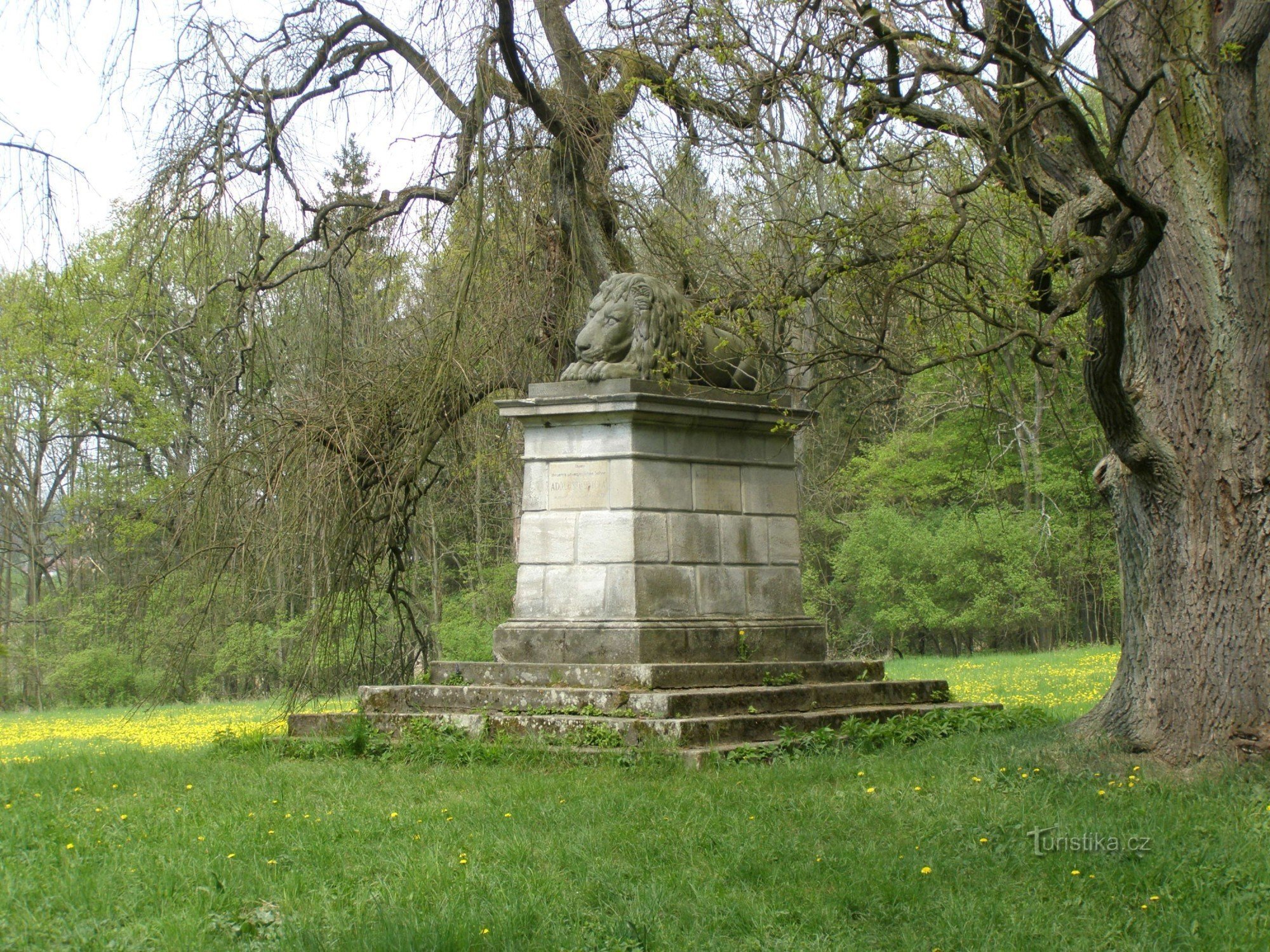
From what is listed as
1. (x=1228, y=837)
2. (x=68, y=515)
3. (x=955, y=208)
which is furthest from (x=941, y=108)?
(x=68, y=515)

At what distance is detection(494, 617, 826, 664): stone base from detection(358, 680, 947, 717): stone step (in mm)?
397

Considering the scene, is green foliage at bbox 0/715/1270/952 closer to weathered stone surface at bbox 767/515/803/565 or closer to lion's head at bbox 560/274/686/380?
weathered stone surface at bbox 767/515/803/565

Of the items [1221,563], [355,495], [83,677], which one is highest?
[355,495]

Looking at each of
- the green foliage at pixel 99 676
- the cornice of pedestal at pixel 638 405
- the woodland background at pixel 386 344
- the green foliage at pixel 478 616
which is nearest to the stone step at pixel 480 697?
the woodland background at pixel 386 344

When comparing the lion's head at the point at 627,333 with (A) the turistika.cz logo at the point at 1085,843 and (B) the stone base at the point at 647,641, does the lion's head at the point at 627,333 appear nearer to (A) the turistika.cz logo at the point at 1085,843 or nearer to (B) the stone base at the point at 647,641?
(B) the stone base at the point at 647,641

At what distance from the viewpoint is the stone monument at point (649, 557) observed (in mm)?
8883

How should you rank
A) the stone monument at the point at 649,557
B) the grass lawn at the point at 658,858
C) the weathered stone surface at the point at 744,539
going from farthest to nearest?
1. the weathered stone surface at the point at 744,539
2. the stone monument at the point at 649,557
3. the grass lawn at the point at 658,858

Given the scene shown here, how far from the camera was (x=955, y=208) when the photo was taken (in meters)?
7.00

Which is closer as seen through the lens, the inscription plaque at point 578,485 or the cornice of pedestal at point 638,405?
the cornice of pedestal at point 638,405

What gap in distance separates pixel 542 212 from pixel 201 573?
439cm

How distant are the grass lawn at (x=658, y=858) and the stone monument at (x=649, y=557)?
133 centimetres

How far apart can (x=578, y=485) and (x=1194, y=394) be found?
171 inches

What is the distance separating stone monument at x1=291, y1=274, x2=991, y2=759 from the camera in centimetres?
888

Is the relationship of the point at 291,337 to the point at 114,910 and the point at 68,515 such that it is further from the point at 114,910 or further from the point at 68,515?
the point at 68,515
